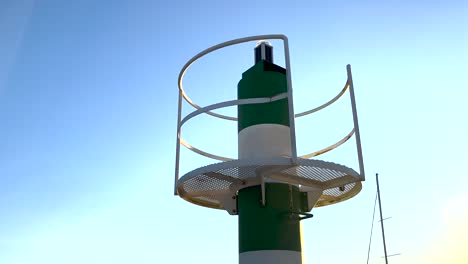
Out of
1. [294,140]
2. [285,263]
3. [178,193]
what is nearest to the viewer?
[294,140]

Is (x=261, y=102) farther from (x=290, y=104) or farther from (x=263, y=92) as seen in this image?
(x=263, y=92)

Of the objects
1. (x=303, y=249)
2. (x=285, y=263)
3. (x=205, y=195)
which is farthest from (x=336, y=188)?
(x=205, y=195)

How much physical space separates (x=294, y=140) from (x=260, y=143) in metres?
2.10

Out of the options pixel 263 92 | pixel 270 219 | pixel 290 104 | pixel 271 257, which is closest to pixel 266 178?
pixel 270 219

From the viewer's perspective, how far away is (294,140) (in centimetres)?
1055

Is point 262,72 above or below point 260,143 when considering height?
above

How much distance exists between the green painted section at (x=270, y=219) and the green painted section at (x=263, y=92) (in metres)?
1.89

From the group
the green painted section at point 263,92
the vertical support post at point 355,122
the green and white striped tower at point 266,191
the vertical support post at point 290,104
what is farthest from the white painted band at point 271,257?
the green painted section at point 263,92

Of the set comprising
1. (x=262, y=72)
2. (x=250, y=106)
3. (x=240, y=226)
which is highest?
(x=262, y=72)

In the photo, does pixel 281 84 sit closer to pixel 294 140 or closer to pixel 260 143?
pixel 260 143

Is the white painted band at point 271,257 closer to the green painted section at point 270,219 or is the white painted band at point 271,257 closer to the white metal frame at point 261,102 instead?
the green painted section at point 270,219

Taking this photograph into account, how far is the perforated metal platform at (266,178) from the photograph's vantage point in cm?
1094

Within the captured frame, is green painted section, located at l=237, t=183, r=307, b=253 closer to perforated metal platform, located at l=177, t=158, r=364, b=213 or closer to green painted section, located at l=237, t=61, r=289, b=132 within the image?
perforated metal platform, located at l=177, t=158, r=364, b=213

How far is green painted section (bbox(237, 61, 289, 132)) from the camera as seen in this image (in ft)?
42.1
